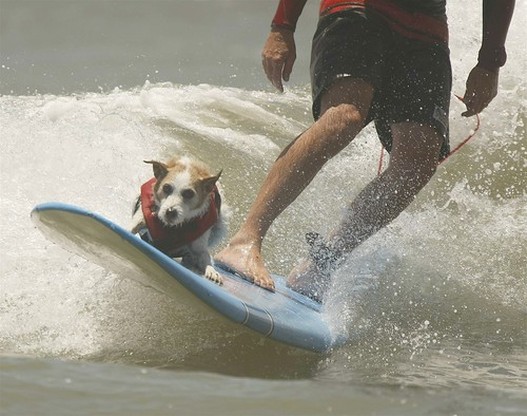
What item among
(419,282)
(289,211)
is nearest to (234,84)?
(289,211)

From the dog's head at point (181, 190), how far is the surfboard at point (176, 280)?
279 millimetres

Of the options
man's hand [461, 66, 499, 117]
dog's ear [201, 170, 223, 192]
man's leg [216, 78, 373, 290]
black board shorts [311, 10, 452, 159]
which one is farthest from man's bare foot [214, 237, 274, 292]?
man's hand [461, 66, 499, 117]

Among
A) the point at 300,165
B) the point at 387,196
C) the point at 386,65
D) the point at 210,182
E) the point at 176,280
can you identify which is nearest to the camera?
the point at 176,280

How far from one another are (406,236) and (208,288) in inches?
Result: 97.8

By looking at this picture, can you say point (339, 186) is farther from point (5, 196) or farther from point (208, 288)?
point (208, 288)

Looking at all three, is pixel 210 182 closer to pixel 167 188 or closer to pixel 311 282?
pixel 167 188

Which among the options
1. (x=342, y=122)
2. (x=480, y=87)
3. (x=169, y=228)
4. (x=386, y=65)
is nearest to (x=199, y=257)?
(x=169, y=228)

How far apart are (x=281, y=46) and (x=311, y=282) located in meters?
0.93

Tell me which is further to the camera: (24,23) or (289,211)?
(24,23)

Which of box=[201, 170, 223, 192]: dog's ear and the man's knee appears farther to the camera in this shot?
the man's knee

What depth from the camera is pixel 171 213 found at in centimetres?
418

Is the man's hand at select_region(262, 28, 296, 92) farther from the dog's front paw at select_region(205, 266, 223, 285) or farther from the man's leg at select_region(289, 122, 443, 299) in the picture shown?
the dog's front paw at select_region(205, 266, 223, 285)

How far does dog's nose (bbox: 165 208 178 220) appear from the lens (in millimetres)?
4172

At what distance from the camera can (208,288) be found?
3752 mm
